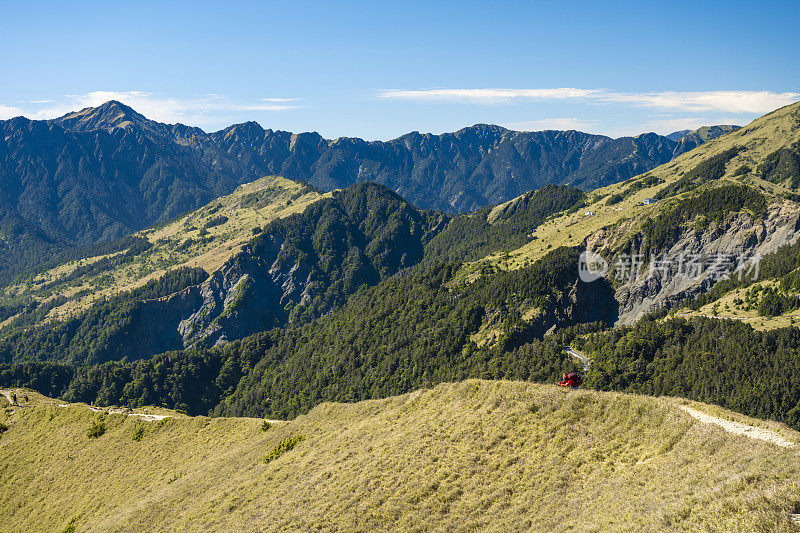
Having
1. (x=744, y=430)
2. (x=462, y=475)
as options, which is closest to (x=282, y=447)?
(x=462, y=475)

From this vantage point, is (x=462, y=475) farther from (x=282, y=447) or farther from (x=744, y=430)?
(x=282, y=447)

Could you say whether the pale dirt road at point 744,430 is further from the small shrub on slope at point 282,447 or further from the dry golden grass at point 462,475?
the small shrub on slope at point 282,447

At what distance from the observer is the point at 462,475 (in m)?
40.6

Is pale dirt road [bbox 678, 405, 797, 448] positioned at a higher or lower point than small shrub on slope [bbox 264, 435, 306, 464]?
higher

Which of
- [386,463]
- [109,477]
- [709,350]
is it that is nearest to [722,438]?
[386,463]

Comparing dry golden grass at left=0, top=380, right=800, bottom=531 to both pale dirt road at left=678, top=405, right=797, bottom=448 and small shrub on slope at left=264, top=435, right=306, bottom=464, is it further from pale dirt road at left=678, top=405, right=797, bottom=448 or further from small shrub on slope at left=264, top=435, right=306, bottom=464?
Answer: small shrub on slope at left=264, top=435, right=306, bottom=464

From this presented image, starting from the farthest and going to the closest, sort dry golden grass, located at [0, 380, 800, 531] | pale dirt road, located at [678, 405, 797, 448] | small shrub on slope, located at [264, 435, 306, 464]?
small shrub on slope, located at [264, 435, 306, 464] < pale dirt road, located at [678, 405, 797, 448] < dry golden grass, located at [0, 380, 800, 531]

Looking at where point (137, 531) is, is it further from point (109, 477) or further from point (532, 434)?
point (532, 434)

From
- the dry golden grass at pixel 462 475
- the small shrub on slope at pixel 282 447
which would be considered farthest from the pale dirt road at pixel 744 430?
the small shrub on slope at pixel 282 447

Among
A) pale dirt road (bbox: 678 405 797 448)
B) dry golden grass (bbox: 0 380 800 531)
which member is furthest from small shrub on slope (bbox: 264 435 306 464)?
pale dirt road (bbox: 678 405 797 448)

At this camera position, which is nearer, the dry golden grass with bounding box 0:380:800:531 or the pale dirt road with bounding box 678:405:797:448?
the dry golden grass with bounding box 0:380:800:531

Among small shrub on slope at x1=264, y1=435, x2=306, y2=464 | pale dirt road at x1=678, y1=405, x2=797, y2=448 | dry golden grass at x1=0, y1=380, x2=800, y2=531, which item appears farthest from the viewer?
small shrub on slope at x1=264, y1=435, x2=306, y2=464

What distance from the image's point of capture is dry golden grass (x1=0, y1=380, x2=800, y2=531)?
28.5 meters

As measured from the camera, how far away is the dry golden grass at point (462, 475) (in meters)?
28.5
